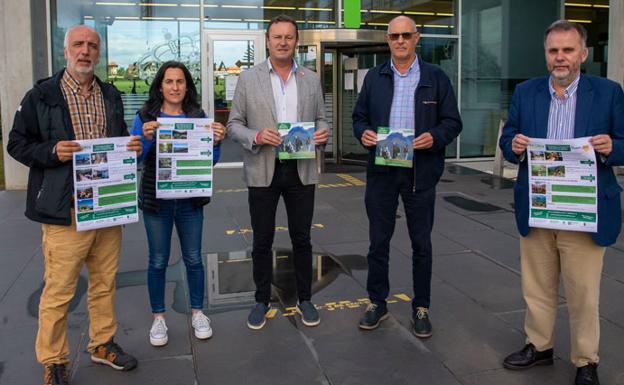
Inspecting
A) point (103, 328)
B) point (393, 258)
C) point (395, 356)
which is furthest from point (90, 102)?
point (393, 258)

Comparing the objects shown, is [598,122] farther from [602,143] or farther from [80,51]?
[80,51]

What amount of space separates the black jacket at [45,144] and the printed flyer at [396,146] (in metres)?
1.89

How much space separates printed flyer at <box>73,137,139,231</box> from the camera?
331 cm

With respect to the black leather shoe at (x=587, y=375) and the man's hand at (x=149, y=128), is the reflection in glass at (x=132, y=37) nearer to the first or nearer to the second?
the man's hand at (x=149, y=128)

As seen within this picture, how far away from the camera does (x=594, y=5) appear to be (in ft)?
46.3

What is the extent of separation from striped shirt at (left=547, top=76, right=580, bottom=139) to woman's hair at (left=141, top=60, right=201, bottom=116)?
84.7 inches

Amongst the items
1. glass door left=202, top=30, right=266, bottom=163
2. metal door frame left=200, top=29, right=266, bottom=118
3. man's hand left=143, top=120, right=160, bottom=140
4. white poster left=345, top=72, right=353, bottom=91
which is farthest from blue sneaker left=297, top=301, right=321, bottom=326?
white poster left=345, top=72, right=353, bottom=91

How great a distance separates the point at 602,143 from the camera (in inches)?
125

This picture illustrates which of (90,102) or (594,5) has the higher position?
(594,5)

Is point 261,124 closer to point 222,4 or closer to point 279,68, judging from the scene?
point 279,68

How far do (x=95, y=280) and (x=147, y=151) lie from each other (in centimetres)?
84

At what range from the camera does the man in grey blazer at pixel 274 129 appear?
159 inches

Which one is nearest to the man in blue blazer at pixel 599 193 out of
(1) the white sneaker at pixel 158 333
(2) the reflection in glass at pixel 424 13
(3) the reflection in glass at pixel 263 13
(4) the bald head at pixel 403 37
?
(4) the bald head at pixel 403 37

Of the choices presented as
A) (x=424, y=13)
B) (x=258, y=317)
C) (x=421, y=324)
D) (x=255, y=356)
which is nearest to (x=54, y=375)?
(x=255, y=356)
